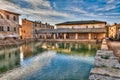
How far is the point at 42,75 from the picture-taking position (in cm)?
807

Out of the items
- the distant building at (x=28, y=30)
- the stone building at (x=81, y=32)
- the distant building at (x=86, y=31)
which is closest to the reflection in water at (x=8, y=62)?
the stone building at (x=81, y=32)

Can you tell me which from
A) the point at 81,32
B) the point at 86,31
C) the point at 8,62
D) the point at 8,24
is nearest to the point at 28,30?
the point at 8,24

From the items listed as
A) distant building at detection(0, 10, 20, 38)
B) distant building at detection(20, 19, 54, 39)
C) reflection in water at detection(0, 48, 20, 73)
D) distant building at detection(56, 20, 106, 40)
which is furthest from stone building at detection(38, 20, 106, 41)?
reflection in water at detection(0, 48, 20, 73)

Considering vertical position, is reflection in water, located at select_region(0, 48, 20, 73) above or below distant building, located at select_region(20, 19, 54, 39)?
below

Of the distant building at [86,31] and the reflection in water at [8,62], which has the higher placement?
the distant building at [86,31]

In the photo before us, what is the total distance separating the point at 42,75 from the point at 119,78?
4.38 m

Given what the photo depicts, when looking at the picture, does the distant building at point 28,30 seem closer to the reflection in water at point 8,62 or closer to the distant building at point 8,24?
the distant building at point 8,24

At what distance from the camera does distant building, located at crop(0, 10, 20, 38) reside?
27.6 metres

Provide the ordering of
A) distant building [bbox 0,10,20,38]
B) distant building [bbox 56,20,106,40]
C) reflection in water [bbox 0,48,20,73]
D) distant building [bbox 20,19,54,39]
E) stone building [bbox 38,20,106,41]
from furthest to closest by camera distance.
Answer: distant building [bbox 20,19,54,39] → stone building [bbox 38,20,106,41] → distant building [bbox 56,20,106,40] → distant building [bbox 0,10,20,38] → reflection in water [bbox 0,48,20,73]

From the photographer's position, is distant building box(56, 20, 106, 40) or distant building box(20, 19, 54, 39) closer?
distant building box(56, 20, 106, 40)

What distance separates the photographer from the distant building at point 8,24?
27578mm

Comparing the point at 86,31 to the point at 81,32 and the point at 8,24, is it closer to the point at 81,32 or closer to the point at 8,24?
the point at 81,32

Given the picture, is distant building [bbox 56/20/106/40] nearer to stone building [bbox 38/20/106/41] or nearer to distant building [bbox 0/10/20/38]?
stone building [bbox 38/20/106/41]

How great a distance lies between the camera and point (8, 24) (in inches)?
1152
